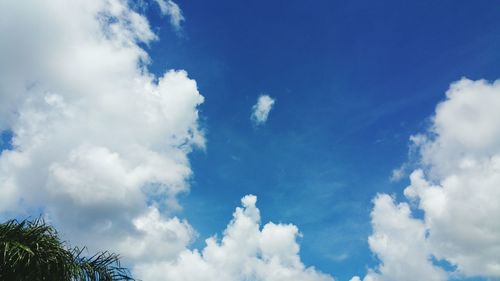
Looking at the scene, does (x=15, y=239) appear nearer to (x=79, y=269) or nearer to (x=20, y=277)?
(x=20, y=277)

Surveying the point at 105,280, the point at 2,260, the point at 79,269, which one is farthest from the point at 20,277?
the point at 105,280

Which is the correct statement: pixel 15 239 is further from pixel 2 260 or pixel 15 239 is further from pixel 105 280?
pixel 105 280

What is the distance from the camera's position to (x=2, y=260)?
34.6 feet

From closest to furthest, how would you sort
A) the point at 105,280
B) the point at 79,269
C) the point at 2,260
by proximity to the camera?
the point at 2,260
the point at 79,269
the point at 105,280

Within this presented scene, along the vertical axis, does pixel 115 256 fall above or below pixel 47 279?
above

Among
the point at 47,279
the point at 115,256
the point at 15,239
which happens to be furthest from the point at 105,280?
the point at 15,239

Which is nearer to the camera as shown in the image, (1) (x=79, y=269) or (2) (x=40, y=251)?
(2) (x=40, y=251)

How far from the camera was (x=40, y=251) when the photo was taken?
1088cm

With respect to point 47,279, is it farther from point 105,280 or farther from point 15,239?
point 105,280

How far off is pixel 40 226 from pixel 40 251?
0.62 m

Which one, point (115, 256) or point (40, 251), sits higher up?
point (115, 256)

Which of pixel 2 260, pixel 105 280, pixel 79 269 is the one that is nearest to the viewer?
pixel 2 260

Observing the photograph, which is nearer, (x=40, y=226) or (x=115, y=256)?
(x=40, y=226)

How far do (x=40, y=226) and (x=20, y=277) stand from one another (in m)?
1.23
